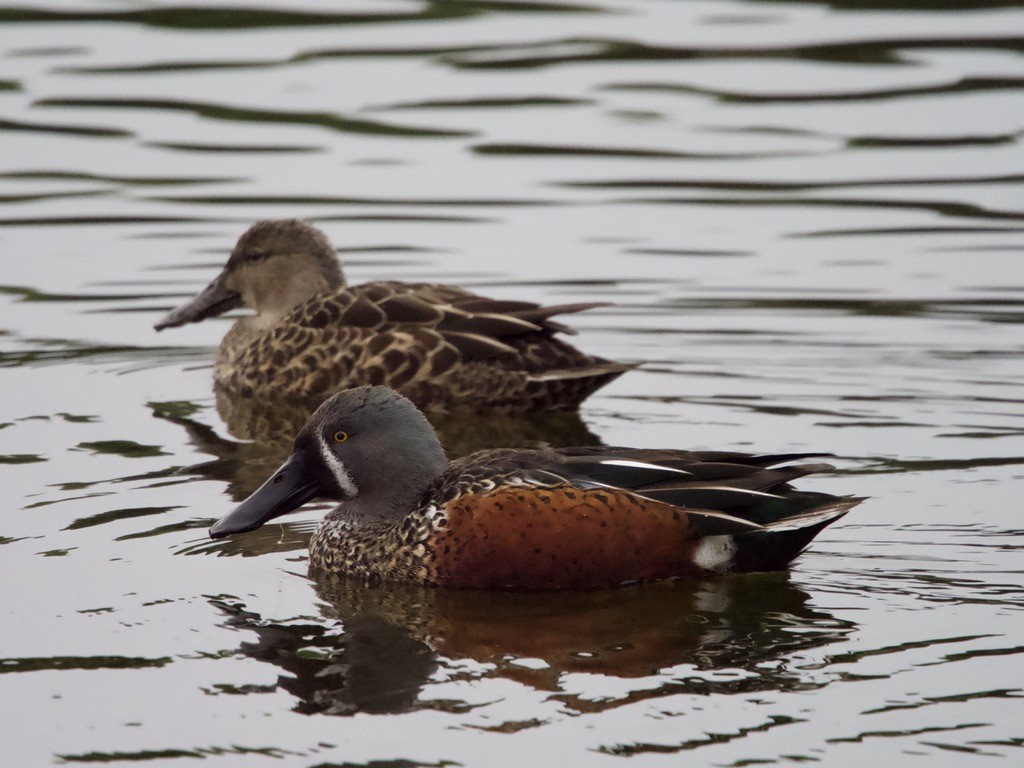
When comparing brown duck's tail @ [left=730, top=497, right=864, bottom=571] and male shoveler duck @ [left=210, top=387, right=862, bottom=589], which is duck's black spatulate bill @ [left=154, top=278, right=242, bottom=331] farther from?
brown duck's tail @ [left=730, top=497, right=864, bottom=571]

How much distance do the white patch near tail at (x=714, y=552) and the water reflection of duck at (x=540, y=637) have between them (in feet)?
0.28

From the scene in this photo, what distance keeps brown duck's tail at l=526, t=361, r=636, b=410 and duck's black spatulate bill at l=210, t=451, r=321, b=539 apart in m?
2.68

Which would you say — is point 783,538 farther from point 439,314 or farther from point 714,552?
point 439,314

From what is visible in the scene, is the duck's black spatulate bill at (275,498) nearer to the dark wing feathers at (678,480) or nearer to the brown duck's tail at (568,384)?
the dark wing feathers at (678,480)

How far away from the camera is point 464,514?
7.13 m

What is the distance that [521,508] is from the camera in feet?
23.2

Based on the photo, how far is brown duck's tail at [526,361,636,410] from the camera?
995 cm

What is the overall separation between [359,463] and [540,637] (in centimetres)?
125

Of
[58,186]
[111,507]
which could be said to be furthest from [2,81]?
[111,507]

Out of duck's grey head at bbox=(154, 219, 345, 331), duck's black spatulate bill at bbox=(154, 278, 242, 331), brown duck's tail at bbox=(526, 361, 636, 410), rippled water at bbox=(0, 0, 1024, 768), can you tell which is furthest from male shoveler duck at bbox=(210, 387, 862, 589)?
duck's black spatulate bill at bbox=(154, 278, 242, 331)

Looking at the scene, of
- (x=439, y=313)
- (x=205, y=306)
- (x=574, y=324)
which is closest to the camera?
(x=439, y=313)

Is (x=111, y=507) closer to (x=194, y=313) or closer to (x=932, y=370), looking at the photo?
(x=194, y=313)

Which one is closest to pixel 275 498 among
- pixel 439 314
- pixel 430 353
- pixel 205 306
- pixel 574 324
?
pixel 430 353

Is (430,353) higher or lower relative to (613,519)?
higher
